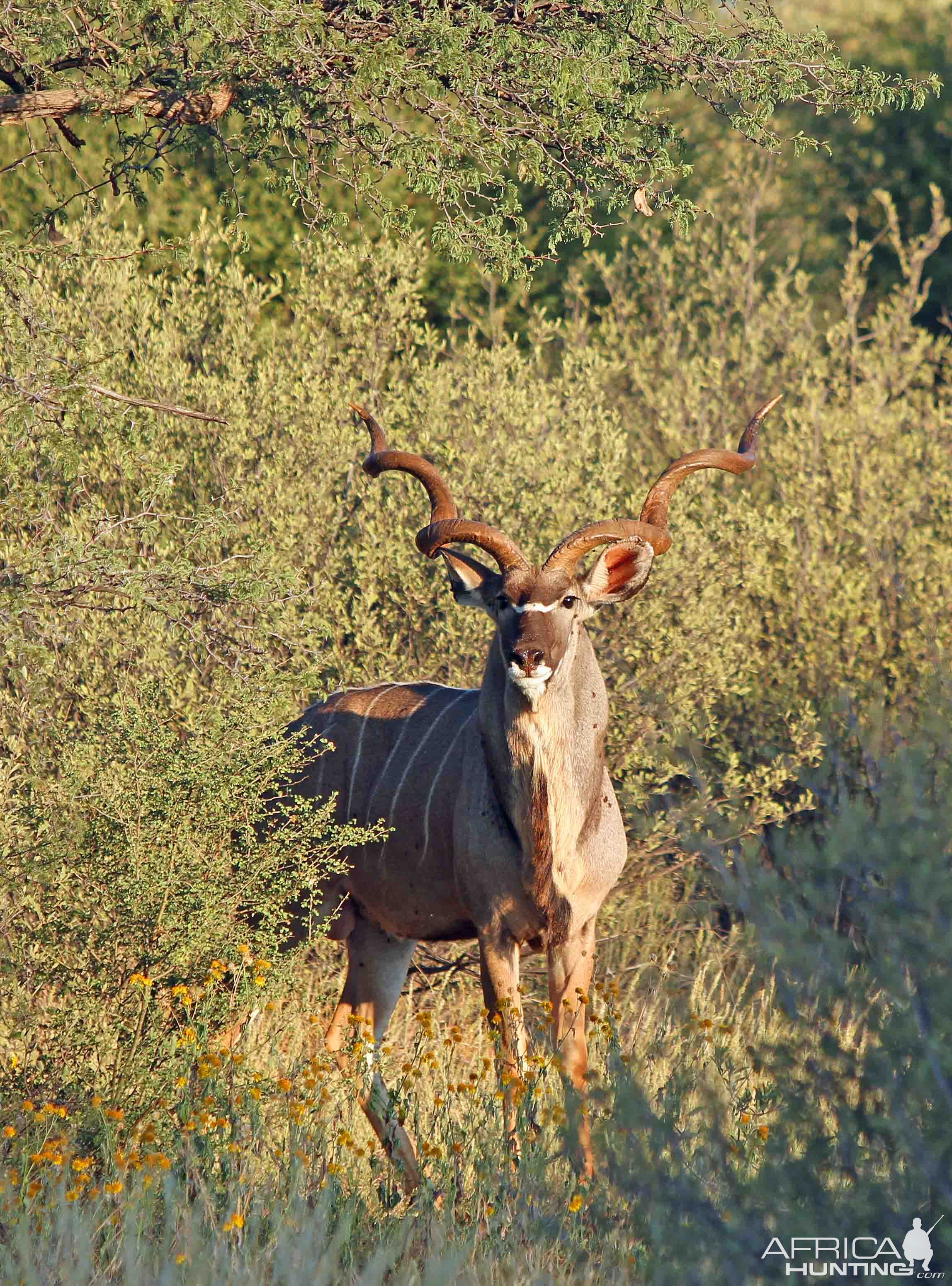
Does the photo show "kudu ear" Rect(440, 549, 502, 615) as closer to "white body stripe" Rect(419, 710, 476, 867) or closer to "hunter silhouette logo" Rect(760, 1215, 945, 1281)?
"white body stripe" Rect(419, 710, 476, 867)

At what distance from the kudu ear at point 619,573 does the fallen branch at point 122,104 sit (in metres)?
1.71

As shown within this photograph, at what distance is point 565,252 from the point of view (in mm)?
12781

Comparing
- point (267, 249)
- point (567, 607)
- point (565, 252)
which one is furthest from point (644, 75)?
point (565, 252)

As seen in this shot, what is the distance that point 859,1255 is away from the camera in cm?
273

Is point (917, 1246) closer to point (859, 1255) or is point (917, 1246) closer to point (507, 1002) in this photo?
point (859, 1255)

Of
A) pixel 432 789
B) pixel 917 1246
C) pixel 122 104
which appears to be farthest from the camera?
pixel 432 789

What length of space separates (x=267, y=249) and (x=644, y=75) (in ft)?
22.3

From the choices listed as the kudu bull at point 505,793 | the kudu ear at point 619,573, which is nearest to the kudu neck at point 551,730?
the kudu bull at point 505,793

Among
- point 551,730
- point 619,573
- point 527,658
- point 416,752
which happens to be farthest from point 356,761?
point 527,658

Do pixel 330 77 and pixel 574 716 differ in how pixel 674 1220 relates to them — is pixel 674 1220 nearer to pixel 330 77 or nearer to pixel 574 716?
pixel 574 716

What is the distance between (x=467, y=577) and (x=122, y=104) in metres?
1.69

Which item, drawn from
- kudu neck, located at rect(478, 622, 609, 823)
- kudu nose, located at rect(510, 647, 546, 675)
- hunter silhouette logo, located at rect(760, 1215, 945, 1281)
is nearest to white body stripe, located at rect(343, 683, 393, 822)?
kudu neck, located at rect(478, 622, 609, 823)

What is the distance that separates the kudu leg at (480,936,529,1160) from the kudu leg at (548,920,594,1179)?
0.35ft

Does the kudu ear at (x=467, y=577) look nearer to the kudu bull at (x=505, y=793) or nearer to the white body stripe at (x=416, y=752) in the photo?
the kudu bull at (x=505, y=793)
